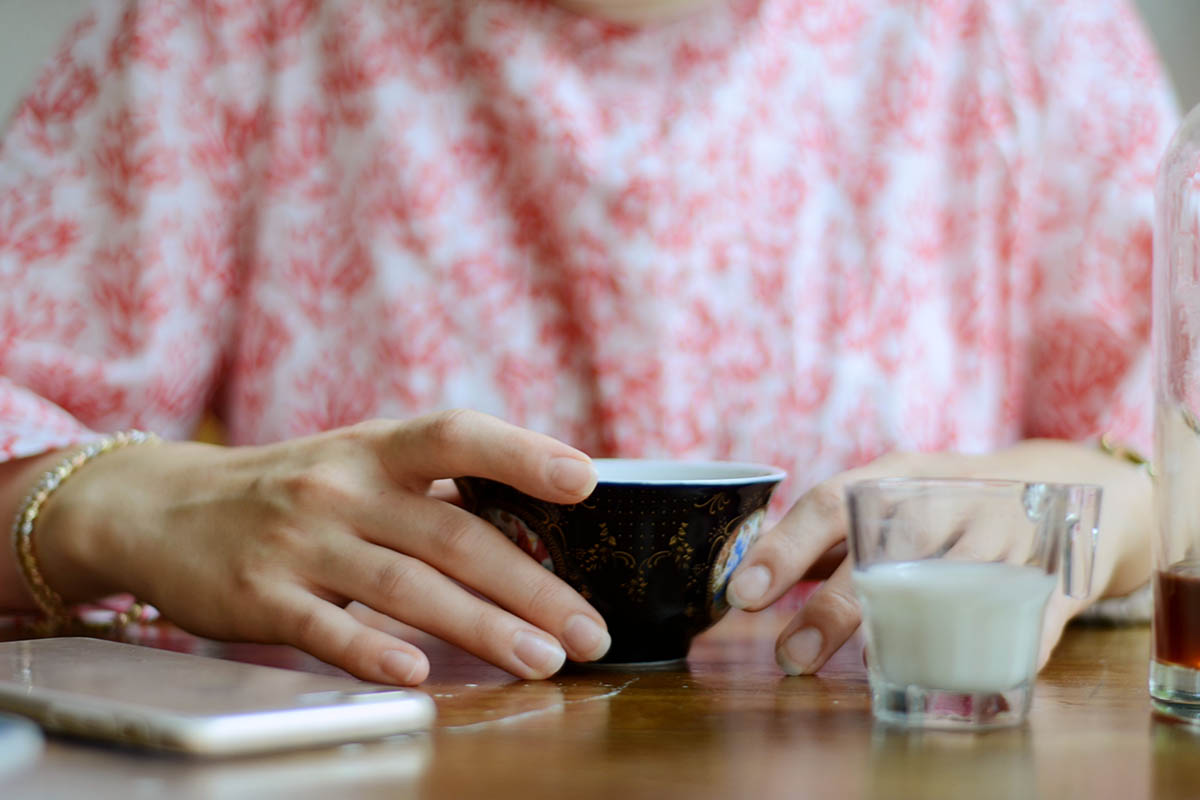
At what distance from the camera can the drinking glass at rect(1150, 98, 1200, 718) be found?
561mm

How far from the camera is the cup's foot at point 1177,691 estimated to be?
0.56m

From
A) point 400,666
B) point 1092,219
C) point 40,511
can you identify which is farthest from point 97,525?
point 1092,219

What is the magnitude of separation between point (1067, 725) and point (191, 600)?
0.51 metres

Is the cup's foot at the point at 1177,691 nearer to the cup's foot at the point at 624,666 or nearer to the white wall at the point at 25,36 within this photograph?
the cup's foot at the point at 624,666

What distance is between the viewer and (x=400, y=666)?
25.0 inches

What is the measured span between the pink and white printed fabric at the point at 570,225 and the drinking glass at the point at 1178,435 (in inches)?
26.3

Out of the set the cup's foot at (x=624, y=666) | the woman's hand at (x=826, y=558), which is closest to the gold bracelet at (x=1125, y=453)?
the woman's hand at (x=826, y=558)

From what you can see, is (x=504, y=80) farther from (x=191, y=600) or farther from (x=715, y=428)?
(x=191, y=600)

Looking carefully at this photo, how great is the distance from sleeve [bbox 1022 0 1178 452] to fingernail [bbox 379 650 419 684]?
2.83ft

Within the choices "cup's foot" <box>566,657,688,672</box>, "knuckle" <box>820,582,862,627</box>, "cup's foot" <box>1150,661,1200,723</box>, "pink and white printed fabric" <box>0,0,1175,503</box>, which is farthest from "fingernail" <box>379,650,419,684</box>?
"pink and white printed fabric" <box>0,0,1175,503</box>

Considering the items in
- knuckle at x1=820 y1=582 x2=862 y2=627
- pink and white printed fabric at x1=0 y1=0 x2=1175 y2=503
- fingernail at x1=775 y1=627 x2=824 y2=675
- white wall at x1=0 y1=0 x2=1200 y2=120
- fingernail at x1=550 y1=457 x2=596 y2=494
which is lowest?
fingernail at x1=775 y1=627 x2=824 y2=675

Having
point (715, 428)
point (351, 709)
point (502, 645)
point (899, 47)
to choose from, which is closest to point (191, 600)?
point (502, 645)

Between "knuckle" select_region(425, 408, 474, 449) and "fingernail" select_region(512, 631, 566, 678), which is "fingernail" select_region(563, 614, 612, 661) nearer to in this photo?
"fingernail" select_region(512, 631, 566, 678)

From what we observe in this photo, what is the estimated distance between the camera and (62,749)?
461 millimetres
